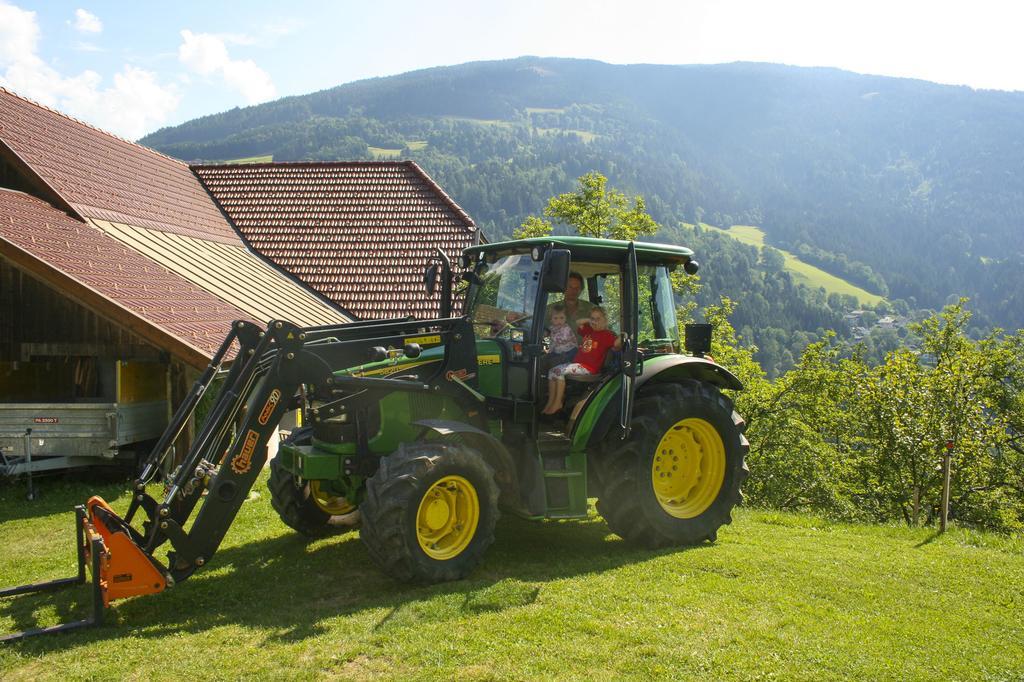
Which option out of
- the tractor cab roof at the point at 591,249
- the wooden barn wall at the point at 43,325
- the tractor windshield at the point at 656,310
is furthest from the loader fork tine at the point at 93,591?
the wooden barn wall at the point at 43,325

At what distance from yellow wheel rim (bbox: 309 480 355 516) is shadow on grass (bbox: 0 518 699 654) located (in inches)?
10.6

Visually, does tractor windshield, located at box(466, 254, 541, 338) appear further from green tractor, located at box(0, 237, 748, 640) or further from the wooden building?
the wooden building

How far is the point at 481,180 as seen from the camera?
129 meters

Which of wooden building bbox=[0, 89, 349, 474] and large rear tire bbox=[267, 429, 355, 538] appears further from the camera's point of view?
wooden building bbox=[0, 89, 349, 474]

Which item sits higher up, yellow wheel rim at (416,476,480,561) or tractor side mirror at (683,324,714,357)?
tractor side mirror at (683,324,714,357)

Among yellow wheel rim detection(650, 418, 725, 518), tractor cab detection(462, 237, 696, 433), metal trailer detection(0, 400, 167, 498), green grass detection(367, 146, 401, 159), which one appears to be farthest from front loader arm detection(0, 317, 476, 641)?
green grass detection(367, 146, 401, 159)

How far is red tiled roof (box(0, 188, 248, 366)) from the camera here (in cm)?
1027

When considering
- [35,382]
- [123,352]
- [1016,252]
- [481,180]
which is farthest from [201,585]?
[1016,252]

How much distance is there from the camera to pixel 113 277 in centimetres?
1138

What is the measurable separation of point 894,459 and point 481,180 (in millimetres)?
114684

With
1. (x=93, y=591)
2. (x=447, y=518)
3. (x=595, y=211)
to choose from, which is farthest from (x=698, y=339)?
(x=595, y=211)

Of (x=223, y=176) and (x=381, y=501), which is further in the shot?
(x=223, y=176)

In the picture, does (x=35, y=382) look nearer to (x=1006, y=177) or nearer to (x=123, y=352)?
(x=123, y=352)

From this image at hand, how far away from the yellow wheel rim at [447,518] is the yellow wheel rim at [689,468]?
2064 millimetres
